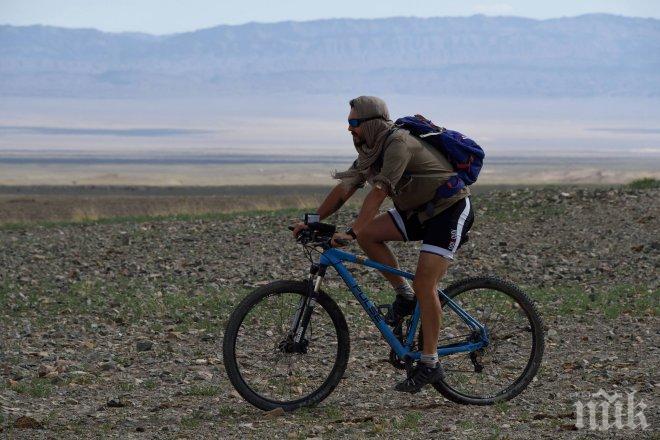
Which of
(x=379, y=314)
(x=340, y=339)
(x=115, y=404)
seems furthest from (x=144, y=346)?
(x=379, y=314)

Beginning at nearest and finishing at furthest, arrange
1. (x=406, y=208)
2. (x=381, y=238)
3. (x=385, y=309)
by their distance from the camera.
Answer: (x=406, y=208)
(x=381, y=238)
(x=385, y=309)

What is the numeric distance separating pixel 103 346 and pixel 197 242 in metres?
7.34

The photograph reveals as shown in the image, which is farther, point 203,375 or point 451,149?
point 203,375

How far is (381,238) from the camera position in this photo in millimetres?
7543

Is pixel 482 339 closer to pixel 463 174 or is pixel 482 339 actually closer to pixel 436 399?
pixel 436 399

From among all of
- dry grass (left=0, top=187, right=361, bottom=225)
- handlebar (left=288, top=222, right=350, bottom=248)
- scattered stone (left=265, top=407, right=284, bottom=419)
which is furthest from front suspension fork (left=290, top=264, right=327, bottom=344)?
dry grass (left=0, top=187, right=361, bottom=225)

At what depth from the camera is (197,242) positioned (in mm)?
17797

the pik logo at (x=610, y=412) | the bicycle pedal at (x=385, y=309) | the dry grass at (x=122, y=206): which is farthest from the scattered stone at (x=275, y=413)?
the dry grass at (x=122, y=206)

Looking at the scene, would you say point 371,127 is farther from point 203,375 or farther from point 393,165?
point 203,375

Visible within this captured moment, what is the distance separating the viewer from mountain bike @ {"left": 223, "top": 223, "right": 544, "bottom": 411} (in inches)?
296

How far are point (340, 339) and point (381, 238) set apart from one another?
73cm

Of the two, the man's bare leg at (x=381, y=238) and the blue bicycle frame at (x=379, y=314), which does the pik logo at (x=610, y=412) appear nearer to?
the blue bicycle frame at (x=379, y=314)

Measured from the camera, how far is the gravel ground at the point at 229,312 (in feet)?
24.5

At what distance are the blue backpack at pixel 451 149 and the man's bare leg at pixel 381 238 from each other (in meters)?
0.29
